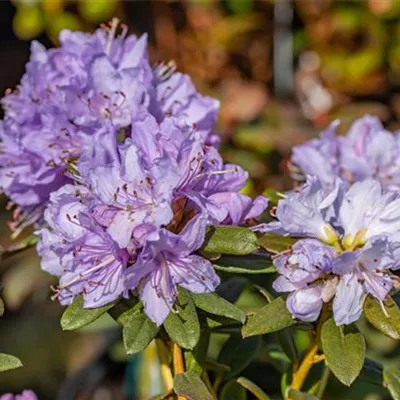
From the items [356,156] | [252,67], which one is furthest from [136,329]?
[252,67]

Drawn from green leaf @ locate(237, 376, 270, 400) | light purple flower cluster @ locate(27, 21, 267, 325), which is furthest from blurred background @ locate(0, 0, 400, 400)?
light purple flower cluster @ locate(27, 21, 267, 325)

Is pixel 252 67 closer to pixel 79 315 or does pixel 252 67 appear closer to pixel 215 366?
pixel 215 366

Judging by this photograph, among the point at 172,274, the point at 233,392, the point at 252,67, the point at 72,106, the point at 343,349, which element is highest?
the point at 72,106

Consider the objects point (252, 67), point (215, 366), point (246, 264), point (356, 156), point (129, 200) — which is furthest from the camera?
point (252, 67)

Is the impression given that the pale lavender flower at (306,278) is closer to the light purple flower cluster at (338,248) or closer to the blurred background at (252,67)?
the light purple flower cluster at (338,248)

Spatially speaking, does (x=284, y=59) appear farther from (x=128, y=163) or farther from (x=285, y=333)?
(x=128, y=163)

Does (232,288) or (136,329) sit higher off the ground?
(136,329)
